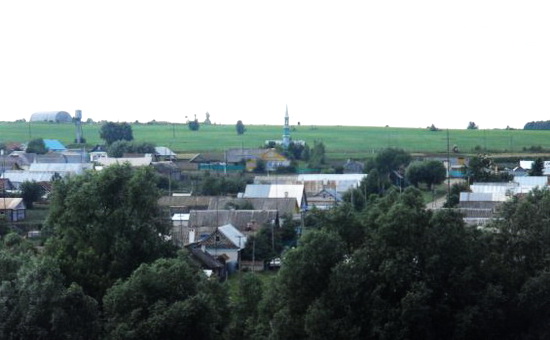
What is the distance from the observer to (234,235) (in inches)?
1061

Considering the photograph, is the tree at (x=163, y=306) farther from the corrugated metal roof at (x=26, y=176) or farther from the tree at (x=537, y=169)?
the tree at (x=537, y=169)

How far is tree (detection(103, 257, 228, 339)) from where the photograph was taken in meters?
14.1

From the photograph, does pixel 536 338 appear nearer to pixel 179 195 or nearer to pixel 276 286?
pixel 276 286

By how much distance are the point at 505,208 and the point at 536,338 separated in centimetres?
239

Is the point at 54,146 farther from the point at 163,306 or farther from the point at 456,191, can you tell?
the point at 163,306

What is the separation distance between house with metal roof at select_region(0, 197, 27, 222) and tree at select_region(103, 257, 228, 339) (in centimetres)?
1695

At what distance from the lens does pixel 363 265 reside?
14688 mm

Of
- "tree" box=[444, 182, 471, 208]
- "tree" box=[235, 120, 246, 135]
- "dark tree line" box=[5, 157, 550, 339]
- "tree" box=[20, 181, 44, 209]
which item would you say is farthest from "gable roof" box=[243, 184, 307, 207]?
"tree" box=[235, 120, 246, 135]

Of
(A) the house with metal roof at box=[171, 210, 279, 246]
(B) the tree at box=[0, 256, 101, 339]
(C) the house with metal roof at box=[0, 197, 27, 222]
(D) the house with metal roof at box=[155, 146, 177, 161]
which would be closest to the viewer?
(B) the tree at box=[0, 256, 101, 339]

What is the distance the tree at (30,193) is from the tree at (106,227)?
57.5ft

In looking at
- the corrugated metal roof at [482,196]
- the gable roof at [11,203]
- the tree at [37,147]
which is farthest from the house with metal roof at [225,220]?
the tree at [37,147]

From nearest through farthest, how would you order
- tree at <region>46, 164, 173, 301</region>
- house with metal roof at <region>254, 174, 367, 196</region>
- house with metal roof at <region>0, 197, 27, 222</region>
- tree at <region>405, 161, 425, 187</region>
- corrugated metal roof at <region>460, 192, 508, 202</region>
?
tree at <region>46, 164, 173, 301</region>, house with metal roof at <region>0, 197, 27, 222</region>, corrugated metal roof at <region>460, 192, 508, 202</region>, house with metal roof at <region>254, 174, 367, 196</region>, tree at <region>405, 161, 425, 187</region>

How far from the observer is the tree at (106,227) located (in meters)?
16.5

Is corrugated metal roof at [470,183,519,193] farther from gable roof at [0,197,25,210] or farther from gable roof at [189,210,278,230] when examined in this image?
gable roof at [0,197,25,210]
